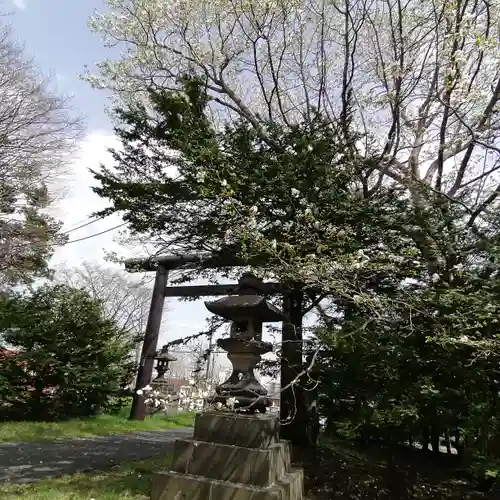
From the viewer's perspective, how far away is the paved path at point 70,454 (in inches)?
195

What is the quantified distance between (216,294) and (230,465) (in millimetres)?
5332

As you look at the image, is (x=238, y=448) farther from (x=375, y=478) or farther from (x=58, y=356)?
(x=58, y=356)

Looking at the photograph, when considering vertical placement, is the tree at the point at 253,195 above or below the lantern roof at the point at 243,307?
above

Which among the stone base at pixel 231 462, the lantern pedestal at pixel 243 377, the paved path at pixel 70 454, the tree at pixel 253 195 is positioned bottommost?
the paved path at pixel 70 454

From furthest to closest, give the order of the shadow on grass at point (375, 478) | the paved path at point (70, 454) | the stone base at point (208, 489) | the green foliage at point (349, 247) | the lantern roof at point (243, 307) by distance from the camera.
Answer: the paved path at point (70, 454), the shadow on grass at point (375, 478), the lantern roof at point (243, 307), the green foliage at point (349, 247), the stone base at point (208, 489)

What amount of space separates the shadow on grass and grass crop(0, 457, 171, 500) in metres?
2.02

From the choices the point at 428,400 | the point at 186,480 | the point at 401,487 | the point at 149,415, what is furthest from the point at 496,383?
the point at 149,415

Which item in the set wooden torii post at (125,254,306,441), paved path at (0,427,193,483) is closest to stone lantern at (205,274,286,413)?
wooden torii post at (125,254,306,441)

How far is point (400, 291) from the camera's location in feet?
16.0

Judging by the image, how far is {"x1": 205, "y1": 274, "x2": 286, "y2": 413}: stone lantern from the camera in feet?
13.6

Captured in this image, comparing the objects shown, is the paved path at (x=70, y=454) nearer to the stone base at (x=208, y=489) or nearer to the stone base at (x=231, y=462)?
the stone base at (x=208, y=489)

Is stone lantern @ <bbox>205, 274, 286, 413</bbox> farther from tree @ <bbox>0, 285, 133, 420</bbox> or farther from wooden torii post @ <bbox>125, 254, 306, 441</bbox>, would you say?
tree @ <bbox>0, 285, 133, 420</bbox>

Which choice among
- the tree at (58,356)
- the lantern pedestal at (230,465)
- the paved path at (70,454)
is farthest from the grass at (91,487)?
the tree at (58,356)

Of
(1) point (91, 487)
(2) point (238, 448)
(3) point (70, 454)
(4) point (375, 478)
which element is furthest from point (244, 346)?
(3) point (70, 454)
